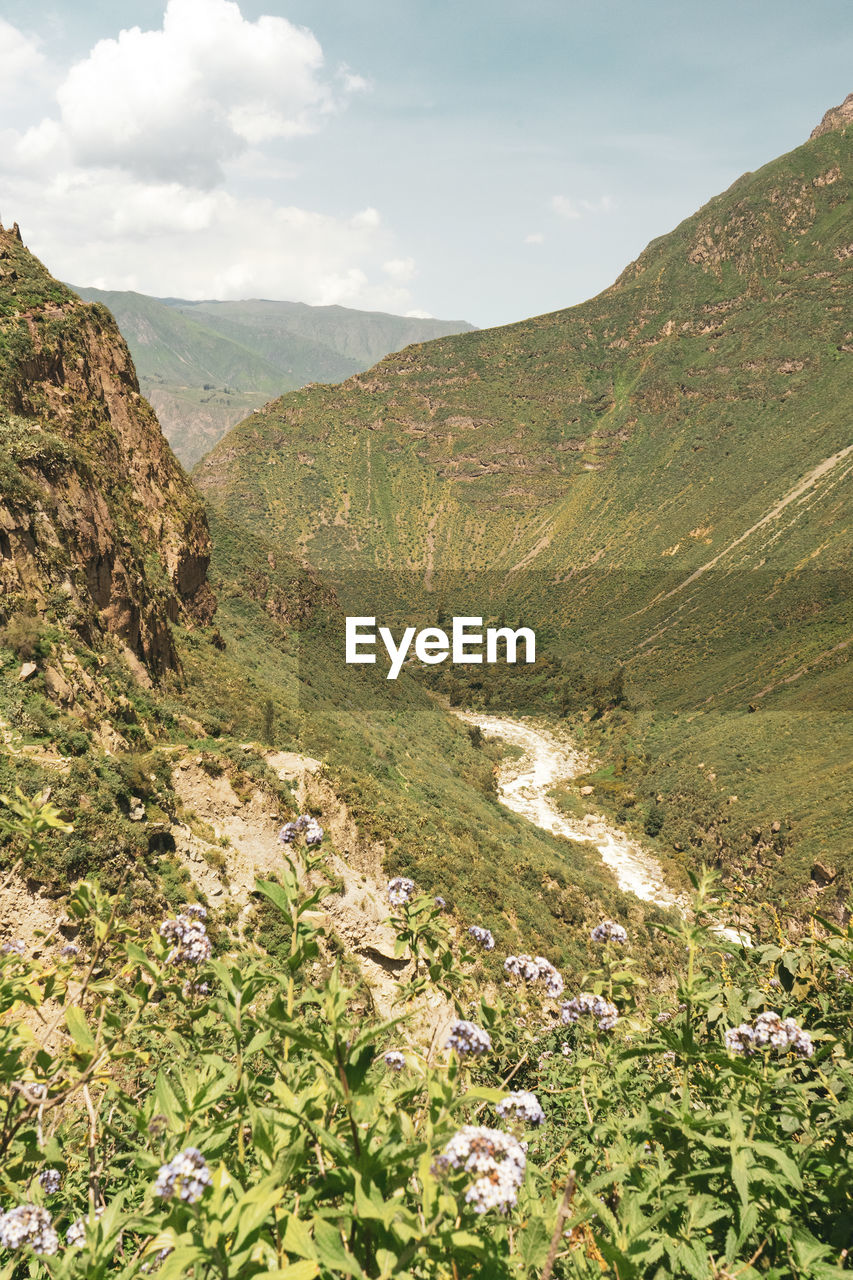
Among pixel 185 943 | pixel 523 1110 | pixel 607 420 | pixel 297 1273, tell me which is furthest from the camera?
pixel 607 420

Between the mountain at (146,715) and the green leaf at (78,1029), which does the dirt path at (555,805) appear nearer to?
the mountain at (146,715)

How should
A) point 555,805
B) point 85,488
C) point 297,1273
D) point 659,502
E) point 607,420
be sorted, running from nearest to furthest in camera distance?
point 297,1273 < point 85,488 < point 555,805 < point 659,502 < point 607,420

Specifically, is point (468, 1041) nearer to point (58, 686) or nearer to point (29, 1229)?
Result: point (29, 1229)

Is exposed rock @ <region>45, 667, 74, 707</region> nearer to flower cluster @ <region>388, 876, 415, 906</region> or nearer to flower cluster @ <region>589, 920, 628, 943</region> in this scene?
flower cluster @ <region>388, 876, 415, 906</region>

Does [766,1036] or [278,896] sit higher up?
[278,896]

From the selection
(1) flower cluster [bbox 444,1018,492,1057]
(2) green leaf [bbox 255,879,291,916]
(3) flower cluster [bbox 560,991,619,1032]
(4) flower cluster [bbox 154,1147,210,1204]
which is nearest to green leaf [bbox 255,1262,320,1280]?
(4) flower cluster [bbox 154,1147,210,1204]

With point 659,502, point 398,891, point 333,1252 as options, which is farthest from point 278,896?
point 659,502
